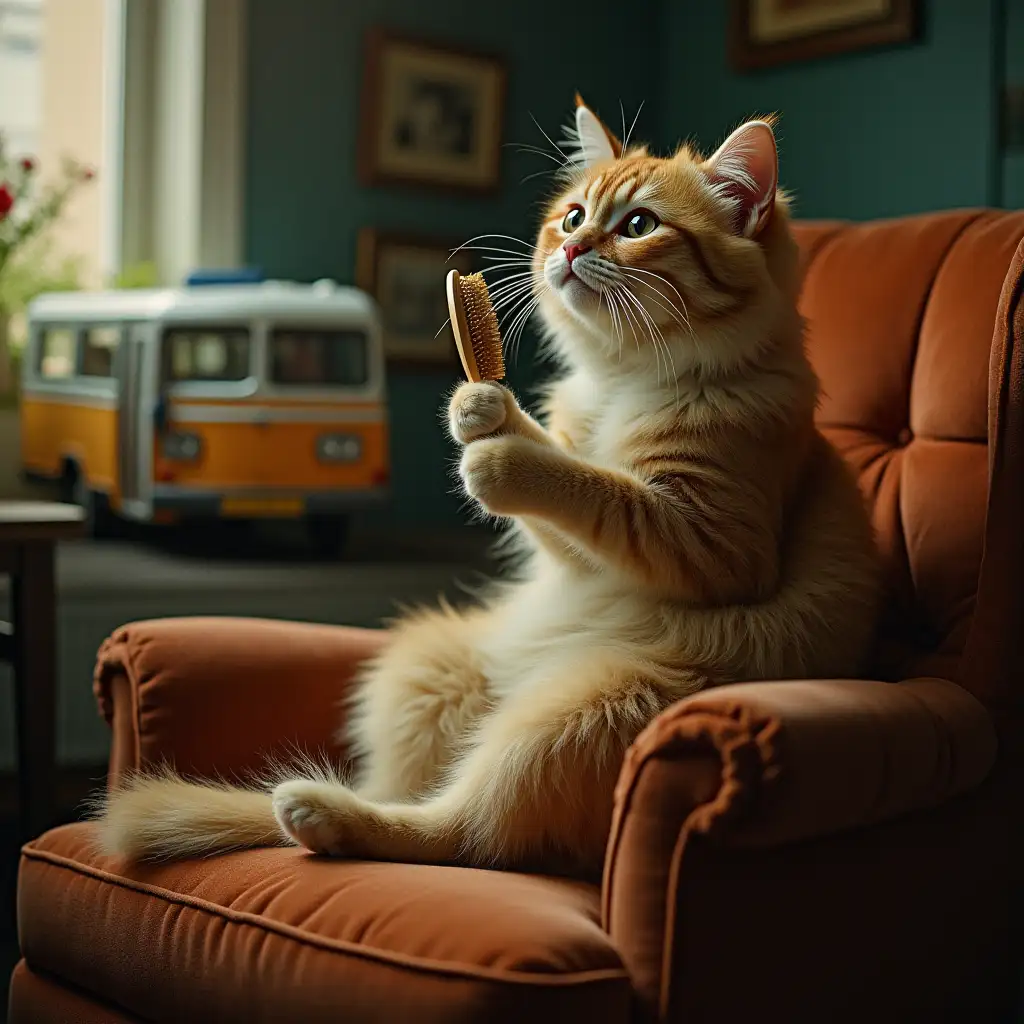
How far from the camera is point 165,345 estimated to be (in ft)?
7.00

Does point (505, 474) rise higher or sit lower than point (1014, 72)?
lower

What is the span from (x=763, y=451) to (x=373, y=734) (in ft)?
1.51

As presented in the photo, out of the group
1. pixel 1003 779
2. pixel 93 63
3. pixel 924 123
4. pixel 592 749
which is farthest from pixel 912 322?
pixel 93 63

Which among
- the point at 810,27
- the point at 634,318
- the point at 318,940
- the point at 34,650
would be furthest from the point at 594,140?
the point at 810,27

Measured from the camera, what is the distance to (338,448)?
2.18 meters

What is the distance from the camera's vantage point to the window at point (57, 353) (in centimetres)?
232

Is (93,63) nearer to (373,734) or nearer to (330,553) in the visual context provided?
(330,553)

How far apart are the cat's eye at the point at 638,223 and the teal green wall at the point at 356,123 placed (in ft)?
5.14

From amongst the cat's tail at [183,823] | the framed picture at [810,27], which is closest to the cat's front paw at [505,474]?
the cat's tail at [183,823]

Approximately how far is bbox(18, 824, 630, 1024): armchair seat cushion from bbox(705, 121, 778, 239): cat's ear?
582 mm

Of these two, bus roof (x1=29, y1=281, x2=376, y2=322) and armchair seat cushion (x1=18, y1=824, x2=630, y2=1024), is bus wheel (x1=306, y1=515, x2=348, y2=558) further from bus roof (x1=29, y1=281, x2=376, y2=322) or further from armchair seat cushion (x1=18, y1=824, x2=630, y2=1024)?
armchair seat cushion (x1=18, y1=824, x2=630, y2=1024)

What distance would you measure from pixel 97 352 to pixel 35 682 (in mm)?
798

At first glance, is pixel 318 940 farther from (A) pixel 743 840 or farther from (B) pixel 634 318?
(B) pixel 634 318

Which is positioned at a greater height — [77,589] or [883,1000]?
[77,589]
